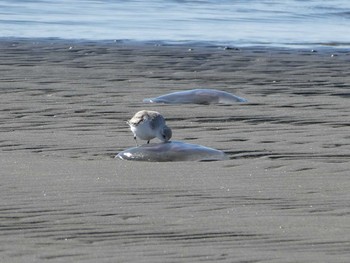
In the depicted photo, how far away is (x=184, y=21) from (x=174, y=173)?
14.5 m

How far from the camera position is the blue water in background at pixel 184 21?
18562 millimetres

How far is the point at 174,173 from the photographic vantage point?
7266 mm

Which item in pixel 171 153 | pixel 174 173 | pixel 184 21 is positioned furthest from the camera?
pixel 184 21

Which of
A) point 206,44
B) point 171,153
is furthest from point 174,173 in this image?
point 206,44

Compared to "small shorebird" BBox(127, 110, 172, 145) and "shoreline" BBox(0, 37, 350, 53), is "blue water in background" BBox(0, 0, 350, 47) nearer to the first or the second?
"shoreline" BBox(0, 37, 350, 53)

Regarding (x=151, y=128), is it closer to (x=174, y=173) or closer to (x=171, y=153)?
(x=171, y=153)

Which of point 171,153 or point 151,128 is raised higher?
point 151,128

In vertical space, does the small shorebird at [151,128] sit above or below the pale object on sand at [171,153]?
above

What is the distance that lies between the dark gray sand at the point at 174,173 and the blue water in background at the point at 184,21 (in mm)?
4823

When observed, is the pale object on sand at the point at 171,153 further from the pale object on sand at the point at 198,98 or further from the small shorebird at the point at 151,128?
the pale object on sand at the point at 198,98

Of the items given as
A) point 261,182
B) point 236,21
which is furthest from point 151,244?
point 236,21

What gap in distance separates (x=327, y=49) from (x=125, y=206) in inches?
445

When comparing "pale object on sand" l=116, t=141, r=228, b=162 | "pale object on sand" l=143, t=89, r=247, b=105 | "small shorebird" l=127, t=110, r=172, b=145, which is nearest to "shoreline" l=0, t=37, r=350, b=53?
"pale object on sand" l=143, t=89, r=247, b=105

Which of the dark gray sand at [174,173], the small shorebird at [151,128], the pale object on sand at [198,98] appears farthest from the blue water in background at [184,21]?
the small shorebird at [151,128]
